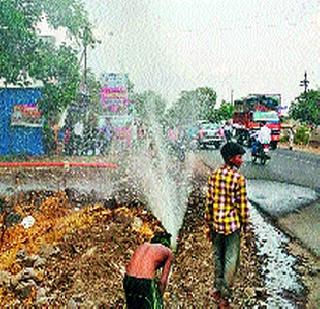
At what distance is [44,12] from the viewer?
28031mm

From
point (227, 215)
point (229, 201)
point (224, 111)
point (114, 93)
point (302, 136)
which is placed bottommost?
point (302, 136)

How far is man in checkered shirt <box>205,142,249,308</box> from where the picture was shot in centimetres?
656

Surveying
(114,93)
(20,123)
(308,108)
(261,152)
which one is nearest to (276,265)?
(261,152)

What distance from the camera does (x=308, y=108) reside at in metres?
61.0

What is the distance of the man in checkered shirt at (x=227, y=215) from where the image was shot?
656 centimetres

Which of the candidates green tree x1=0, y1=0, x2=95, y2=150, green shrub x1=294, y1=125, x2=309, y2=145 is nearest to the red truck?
green shrub x1=294, y1=125, x2=309, y2=145

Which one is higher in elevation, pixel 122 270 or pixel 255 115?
pixel 255 115

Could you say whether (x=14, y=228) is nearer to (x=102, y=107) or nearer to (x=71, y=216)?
(x=71, y=216)

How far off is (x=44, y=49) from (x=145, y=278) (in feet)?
77.2

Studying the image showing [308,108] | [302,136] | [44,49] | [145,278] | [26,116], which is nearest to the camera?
[145,278]

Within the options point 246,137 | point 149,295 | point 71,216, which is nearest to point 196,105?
point 246,137

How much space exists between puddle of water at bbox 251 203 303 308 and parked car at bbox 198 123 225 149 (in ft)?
93.1

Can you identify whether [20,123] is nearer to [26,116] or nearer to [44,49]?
[26,116]

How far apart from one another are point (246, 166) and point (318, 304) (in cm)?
1848
